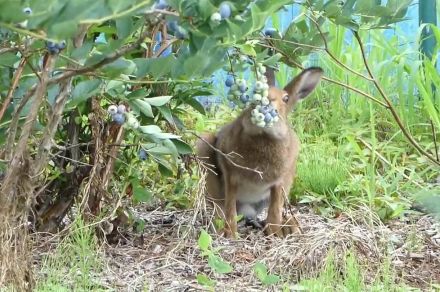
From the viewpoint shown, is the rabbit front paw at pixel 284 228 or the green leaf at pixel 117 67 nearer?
the green leaf at pixel 117 67

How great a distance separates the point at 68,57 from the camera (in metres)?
2.81

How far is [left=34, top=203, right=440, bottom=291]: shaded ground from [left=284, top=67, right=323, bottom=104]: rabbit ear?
67 centimetres

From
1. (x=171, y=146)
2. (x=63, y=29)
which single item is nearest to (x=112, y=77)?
(x=171, y=146)

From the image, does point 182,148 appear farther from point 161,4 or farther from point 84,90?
point 161,4

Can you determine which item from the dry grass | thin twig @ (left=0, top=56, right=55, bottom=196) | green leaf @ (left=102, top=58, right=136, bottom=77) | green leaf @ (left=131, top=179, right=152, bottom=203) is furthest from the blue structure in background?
green leaf @ (left=102, top=58, right=136, bottom=77)

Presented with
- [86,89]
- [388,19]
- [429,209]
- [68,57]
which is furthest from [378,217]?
[429,209]

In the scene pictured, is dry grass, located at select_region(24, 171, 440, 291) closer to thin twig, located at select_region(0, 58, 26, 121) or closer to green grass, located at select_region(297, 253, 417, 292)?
green grass, located at select_region(297, 253, 417, 292)

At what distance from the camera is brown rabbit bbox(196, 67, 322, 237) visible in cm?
500

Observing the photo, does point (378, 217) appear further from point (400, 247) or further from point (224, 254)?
point (224, 254)

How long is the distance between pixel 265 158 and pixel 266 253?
75 centimetres

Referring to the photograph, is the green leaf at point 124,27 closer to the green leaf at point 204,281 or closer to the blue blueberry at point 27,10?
the blue blueberry at point 27,10

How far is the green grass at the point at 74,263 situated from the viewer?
373 centimetres

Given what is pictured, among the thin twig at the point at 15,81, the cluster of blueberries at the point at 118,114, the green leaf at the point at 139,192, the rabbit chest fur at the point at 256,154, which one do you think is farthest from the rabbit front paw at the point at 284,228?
the thin twig at the point at 15,81

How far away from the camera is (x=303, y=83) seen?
5137 mm
